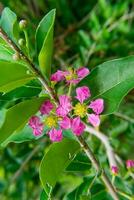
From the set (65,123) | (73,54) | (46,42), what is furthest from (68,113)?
(73,54)

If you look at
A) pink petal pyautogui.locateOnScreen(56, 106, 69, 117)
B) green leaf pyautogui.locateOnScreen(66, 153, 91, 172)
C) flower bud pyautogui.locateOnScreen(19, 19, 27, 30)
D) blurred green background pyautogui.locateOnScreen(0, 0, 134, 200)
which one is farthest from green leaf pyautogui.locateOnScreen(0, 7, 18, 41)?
blurred green background pyautogui.locateOnScreen(0, 0, 134, 200)

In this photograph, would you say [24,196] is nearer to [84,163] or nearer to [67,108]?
[84,163]

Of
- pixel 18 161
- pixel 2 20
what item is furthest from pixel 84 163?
pixel 18 161

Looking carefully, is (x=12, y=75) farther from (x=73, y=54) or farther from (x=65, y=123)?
(x=73, y=54)

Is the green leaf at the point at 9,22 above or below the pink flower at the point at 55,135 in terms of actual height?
above

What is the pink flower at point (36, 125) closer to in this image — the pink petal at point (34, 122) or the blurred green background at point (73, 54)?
the pink petal at point (34, 122)

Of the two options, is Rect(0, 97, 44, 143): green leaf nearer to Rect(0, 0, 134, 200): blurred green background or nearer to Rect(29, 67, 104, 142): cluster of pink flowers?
Rect(29, 67, 104, 142): cluster of pink flowers

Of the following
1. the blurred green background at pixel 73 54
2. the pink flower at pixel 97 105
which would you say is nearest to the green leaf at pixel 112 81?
the pink flower at pixel 97 105
